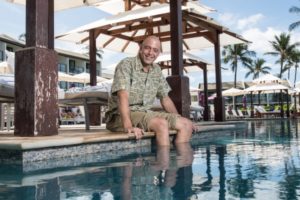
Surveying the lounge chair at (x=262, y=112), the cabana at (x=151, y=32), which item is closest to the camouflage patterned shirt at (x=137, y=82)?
the cabana at (x=151, y=32)

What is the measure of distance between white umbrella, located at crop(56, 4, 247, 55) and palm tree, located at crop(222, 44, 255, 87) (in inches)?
1736

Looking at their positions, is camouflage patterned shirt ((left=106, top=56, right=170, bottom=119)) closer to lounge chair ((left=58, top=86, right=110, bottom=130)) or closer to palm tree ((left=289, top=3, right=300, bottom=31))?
lounge chair ((left=58, top=86, right=110, bottom=130))

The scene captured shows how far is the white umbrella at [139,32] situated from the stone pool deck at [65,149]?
11.5ft

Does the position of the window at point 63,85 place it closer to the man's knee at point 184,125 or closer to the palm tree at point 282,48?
the palm tree at point 282,48

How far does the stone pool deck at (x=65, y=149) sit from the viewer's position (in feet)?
10.00

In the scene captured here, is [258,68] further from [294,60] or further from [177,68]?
[177,68]

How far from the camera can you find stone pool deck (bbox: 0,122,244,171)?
305cm

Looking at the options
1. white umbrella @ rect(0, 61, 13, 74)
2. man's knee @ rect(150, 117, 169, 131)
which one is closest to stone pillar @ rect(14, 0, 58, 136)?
man's knee @ rect(150, 117, 169, 131)

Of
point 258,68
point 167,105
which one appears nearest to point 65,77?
point 167,105

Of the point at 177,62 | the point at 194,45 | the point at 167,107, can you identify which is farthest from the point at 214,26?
the point at 167,107

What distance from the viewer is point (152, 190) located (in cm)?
204

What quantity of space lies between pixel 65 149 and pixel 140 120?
1.16 metres

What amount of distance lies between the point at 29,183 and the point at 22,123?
1586mm

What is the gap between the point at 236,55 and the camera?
5544 cm
